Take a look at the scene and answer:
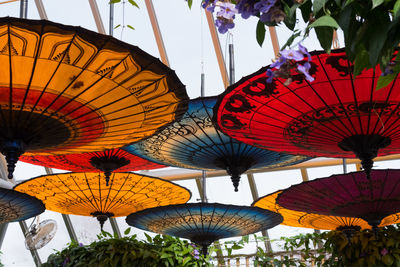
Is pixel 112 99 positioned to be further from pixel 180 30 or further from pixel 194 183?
pixel 194 183

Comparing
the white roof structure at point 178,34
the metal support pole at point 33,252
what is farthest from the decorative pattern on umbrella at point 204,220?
the metal support pole at point 33,252

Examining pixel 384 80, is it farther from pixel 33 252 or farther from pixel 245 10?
pixel 33 252

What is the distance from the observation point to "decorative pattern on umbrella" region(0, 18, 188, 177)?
9.59 feet

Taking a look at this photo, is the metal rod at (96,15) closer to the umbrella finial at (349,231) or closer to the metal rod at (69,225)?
the metal rod at (69,225)

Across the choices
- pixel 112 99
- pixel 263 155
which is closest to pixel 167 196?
pixel 263 155

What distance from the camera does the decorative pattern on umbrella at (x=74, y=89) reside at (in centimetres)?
292

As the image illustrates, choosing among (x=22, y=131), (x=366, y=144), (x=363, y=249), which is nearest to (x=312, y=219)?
(x=363, y=249)

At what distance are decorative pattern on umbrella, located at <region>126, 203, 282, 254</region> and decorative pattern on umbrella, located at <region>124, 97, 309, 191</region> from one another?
62cm

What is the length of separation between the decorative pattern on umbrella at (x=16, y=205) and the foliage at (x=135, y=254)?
0.74m

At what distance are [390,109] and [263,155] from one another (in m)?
2.43

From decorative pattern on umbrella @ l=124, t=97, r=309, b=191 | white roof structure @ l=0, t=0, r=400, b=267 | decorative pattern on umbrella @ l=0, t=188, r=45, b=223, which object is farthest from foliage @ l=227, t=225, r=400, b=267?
white roof structure @ l=0, t=0, r=400, b=267

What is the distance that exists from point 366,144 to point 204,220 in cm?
324

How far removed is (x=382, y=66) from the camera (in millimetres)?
1103

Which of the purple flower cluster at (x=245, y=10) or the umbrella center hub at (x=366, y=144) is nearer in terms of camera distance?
the purple flower cluster at (x=245, y=10)
